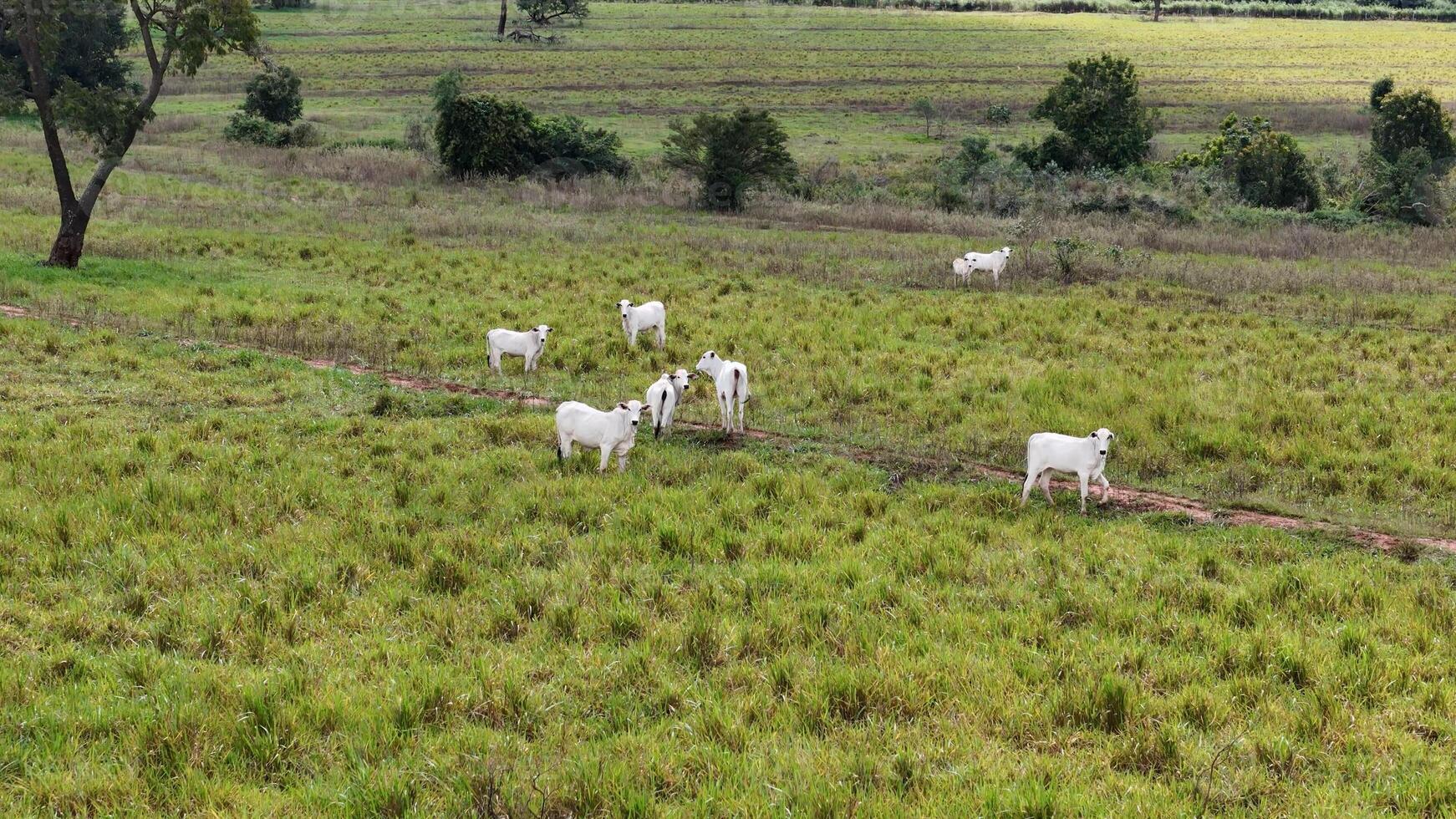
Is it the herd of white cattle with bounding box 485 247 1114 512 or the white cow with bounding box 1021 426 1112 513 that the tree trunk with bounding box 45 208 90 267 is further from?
the white cow with bounding box 1021 426 1112 513

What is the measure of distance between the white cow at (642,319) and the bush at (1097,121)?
3740cm

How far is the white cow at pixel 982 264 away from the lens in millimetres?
27938

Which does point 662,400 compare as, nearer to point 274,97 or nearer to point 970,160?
point 970,160

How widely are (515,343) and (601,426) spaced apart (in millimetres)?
6146

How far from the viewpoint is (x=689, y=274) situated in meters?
28.1

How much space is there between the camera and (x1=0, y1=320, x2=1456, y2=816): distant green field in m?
6.32

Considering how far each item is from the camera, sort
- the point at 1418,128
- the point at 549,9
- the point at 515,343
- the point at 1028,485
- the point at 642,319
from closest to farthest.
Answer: the point at 1028,485 → the point at 515,343 → the point at 642,319 → the point at 1418,128 → the point at 549,9

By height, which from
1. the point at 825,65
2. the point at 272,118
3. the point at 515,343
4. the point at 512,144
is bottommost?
the point at 515,343

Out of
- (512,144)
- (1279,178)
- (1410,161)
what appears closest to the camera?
(1410,161)

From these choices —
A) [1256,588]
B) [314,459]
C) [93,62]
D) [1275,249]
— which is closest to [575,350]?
[314,459]

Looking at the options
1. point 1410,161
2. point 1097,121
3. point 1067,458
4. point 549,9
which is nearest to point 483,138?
point 1097,121

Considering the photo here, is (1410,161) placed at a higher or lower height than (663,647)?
higher

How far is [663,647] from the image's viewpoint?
823cm

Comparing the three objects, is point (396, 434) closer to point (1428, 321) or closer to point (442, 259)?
point (442, 259)
